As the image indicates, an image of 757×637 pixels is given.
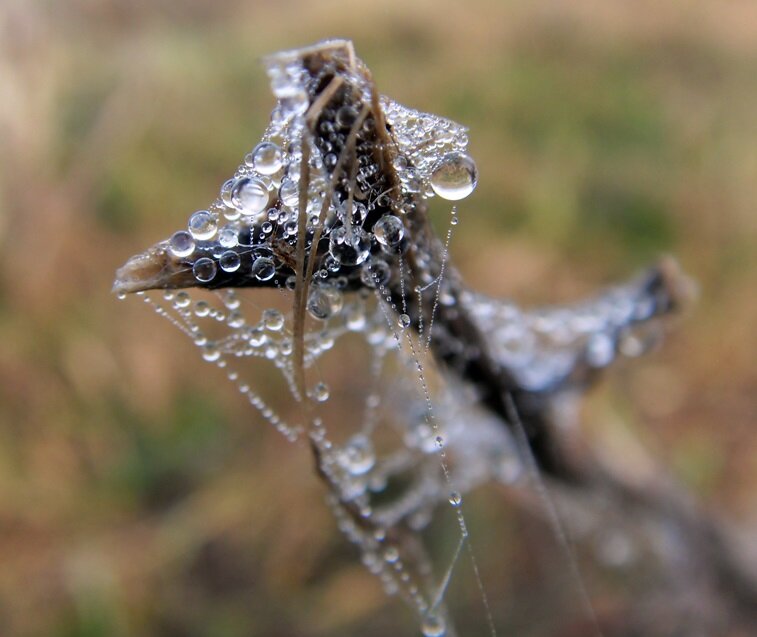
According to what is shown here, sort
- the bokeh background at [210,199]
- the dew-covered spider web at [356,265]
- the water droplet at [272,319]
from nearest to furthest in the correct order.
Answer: the dew-covered spider web at [356,265] < the water droplet at [272,319] < the bokeh background at [210,199]

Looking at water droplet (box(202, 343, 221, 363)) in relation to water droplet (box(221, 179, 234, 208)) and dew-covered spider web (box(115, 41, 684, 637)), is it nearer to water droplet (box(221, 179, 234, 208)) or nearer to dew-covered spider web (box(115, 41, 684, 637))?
dew-covered spider web (box(115, 41, 684, 637))

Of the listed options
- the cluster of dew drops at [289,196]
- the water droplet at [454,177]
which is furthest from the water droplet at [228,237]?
the water droplet at [454,177]

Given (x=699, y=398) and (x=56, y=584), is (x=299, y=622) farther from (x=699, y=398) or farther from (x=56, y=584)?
(x=699, y=398)

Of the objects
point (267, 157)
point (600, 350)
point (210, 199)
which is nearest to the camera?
point (267, 157)

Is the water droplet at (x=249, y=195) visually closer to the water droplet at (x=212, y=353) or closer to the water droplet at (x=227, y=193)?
the water droplet at (x=227, y=193)

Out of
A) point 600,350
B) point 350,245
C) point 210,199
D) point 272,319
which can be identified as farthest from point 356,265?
point 210,199

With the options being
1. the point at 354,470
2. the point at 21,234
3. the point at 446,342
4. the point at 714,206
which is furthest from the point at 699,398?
the point at 21,234

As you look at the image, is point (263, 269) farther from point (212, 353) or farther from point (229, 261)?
point (212, 353)

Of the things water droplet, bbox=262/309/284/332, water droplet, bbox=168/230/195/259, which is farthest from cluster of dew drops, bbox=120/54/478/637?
water droplet, bbox=262/309/284/332
